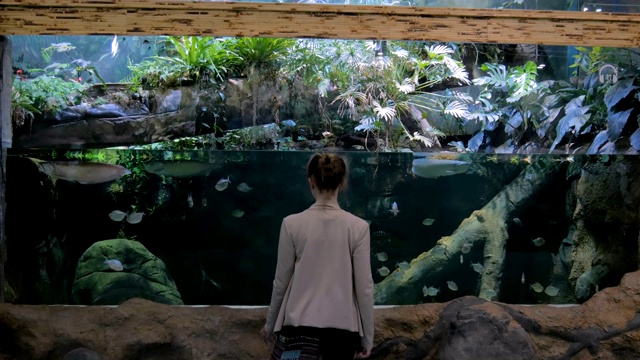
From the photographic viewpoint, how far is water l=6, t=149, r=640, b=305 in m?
5.18

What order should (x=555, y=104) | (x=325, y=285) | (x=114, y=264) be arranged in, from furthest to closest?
(x=555, y=104), (x=114, y=264), (x=325, y=285)

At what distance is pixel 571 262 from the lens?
5711 mm

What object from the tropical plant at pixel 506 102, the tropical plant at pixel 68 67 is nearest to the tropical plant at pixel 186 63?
the tropical plant at pixel 68 67

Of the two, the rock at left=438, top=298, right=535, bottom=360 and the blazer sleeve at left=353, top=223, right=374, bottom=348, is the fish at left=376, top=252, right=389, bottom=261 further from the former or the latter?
the blazer sleeve at left=353, top=223, right=374, bottom=348

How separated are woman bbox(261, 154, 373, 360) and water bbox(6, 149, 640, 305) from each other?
3.13m

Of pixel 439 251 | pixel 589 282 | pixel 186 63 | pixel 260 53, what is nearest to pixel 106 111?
pixel 186 63

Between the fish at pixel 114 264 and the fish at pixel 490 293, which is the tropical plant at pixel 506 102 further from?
the fish at pixel 114 264

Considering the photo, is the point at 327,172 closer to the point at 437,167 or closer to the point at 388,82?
the point at 437,167

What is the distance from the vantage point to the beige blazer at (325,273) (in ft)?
7.52

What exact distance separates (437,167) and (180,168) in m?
2.60

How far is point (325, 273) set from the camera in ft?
7.63

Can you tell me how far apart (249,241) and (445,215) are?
2075mm

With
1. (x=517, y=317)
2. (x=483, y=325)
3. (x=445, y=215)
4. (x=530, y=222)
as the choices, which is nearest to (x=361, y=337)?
(x=483, y=325)

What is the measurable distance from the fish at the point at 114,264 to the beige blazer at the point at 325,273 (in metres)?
3.38
